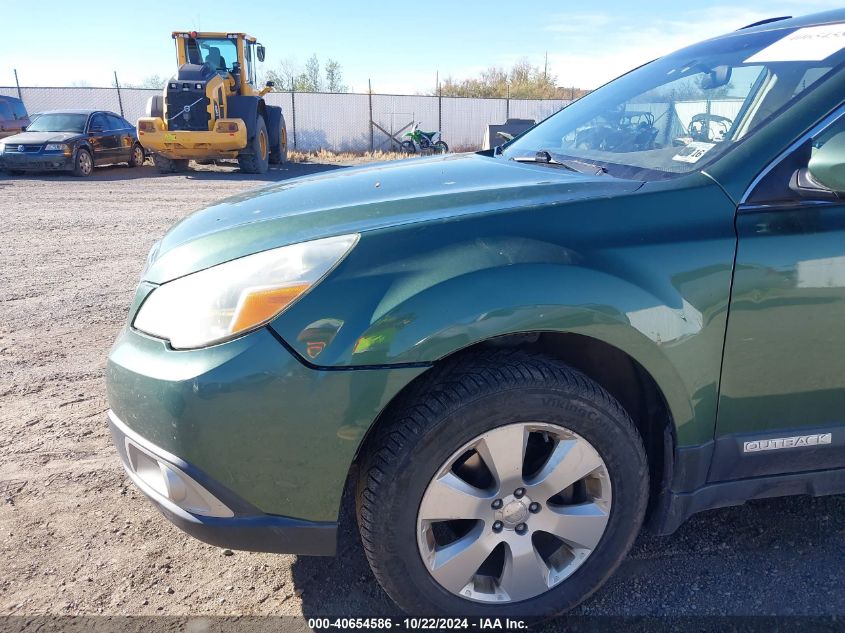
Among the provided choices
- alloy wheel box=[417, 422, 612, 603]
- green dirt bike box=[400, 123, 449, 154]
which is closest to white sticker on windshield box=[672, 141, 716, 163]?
alloy wheel box=[417, 422, 612, 603]

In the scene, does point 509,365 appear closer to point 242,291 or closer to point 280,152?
point 242,291

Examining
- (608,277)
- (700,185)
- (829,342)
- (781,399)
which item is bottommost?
(781,399)

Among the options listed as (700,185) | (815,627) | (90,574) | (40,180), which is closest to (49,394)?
(90,574)

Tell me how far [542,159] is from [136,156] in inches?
662

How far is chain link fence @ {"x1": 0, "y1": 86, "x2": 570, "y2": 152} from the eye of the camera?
2338 centimetres

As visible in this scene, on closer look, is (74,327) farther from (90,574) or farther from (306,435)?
(306,435)

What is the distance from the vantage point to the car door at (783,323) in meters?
1.81

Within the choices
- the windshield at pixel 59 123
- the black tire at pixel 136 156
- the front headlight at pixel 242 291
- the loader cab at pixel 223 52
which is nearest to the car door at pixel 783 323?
the front headlight at pixel 242 291

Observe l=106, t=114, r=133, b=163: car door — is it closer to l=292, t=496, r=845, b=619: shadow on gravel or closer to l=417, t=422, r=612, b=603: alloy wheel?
l=292, t=496, r=845, b=619: shadow on gravel

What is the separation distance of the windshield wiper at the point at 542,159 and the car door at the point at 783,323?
30.1 inches

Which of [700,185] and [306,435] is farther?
[700,185]

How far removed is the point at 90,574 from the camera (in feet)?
7.35

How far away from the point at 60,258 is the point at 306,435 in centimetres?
614

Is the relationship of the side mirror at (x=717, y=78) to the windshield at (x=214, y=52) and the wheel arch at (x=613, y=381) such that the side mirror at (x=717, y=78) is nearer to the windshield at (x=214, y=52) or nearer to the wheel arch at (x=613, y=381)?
the wheel arch at (x=613, y=381)
